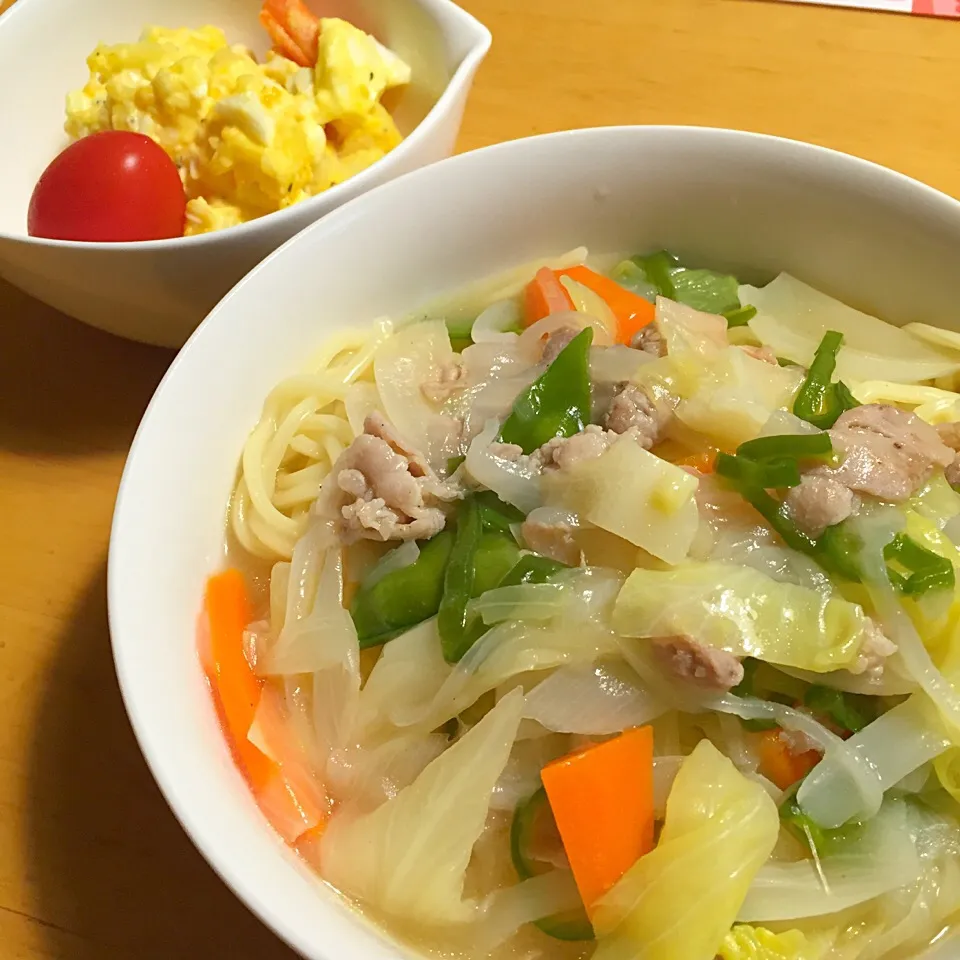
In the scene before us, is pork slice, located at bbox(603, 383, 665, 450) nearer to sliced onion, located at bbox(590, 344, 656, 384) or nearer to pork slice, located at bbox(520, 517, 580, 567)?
sliced onion, located at bbox(590, 344, 656, 384)

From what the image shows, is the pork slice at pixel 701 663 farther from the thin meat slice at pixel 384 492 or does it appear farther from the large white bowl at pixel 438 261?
the large white bowl at pixel 438 261

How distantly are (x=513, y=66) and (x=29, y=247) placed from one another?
4.32ft

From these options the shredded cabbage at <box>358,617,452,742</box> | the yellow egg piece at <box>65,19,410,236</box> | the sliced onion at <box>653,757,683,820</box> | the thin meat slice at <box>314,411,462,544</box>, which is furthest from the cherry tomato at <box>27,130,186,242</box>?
the sliced onion at <box>653,757,683,820</box>

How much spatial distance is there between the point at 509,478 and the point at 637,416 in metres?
0.21

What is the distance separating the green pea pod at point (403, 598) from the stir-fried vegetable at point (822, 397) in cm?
58

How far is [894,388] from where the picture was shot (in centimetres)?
165

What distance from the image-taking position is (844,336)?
5.74 ft

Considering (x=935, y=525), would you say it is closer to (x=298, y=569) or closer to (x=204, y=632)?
(x=298, y=569)

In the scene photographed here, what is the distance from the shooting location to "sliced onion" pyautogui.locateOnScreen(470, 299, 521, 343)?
1.74 m

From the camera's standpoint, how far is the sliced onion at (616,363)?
1.50m

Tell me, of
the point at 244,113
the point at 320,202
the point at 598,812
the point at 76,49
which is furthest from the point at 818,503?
the point at 76,49

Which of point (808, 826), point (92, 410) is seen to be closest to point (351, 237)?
point (92, 410)

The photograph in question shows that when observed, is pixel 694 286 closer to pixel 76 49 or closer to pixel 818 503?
pixel 818 503

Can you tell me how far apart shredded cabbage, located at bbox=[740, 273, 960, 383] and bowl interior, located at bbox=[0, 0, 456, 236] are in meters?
0.84
